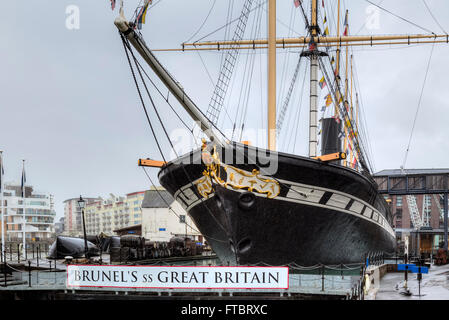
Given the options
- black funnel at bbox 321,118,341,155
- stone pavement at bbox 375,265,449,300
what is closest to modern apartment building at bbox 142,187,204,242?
black funnel at bbox 321,118,341,155

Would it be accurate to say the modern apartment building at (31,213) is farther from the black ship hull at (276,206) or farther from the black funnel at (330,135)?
the black ship hull at (276,206)

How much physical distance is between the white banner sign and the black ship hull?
3.26 m

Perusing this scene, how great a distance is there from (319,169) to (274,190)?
5.66ft

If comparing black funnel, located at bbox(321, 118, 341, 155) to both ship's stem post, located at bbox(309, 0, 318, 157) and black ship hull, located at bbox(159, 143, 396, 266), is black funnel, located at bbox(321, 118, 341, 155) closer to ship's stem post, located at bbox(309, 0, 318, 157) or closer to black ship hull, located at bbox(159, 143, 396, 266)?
ship's stem post, located at bbox(309, 0, 318, 157)

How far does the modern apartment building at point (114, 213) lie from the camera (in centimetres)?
9588

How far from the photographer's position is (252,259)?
1488cm

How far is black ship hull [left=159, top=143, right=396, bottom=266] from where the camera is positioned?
47.4ft

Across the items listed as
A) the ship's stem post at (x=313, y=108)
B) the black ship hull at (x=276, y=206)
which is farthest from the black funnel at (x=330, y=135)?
the black ship hull at (x=276, y=206)

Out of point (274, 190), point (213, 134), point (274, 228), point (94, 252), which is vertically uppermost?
point (213, 134)

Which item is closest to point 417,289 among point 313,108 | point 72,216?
point 313,108

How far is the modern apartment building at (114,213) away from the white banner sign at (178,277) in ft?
267

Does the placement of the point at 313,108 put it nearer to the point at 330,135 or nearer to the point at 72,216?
the point at 330,135
